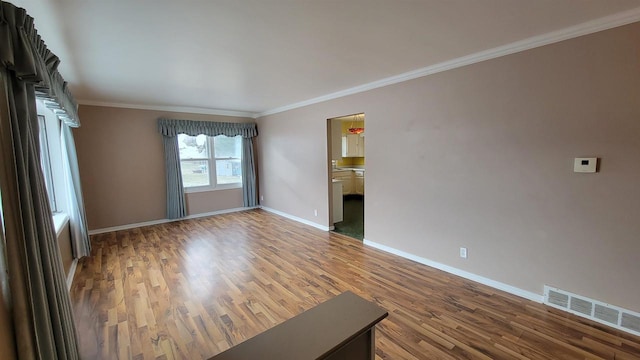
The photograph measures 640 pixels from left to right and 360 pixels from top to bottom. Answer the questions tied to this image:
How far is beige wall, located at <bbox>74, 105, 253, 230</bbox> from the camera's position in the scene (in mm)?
4723

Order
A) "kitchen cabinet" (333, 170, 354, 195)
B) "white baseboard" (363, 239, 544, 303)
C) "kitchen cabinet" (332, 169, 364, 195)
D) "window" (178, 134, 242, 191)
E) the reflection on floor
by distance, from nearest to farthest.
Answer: "white baseboard" (363, 239, 544, 303) < the reflection on floor < "window" (178, 134, 242, 191) < "kitchen cabinet" (333, 170, 354, 195) < "kitchen cabinet" (332, 169, 364, 195)

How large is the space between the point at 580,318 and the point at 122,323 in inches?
152

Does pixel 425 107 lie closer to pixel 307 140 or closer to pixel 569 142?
pixel 569 142

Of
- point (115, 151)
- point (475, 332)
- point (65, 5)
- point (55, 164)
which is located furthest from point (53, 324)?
point (115, 151)

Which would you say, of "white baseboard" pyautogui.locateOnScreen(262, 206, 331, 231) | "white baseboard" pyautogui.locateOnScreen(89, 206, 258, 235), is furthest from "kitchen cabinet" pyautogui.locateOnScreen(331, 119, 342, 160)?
"white baseboard" pyautogui.locateOnScreen(89, 206, 258, 235)

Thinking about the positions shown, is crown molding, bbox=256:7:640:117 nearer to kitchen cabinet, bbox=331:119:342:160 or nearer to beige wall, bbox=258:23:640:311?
beige wall, bbox=258:23:640:311

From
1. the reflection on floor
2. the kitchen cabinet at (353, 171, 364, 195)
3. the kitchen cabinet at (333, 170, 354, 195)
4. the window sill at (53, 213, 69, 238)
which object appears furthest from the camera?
the kitchen cabinet at (353, 171, 364, 195)

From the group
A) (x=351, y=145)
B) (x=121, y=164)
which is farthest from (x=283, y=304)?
(x=351, y=145)

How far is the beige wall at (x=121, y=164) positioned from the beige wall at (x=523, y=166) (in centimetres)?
423

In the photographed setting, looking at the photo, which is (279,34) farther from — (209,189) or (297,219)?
(209,189)

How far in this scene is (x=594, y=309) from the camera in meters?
2.22

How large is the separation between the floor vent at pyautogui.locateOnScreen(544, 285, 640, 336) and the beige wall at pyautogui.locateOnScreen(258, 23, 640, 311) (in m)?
0.06

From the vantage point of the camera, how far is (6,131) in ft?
4.22

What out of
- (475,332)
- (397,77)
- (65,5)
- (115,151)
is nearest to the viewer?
(65,5)
